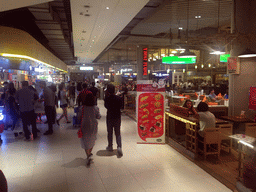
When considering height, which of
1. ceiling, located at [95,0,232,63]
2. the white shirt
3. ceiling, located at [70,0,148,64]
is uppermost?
ceiling, located at [95,0,232,63]

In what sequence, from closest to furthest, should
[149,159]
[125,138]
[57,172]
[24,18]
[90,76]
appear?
[57,172] < [149,159] < [125,138] < [24,18] < [90,76]

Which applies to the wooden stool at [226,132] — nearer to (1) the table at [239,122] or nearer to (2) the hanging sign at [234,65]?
(1) the table at [239,122]

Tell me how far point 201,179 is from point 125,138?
301cm

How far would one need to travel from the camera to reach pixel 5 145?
572cm

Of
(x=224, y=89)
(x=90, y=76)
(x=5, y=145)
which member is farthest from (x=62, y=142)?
(x=90, y=76)

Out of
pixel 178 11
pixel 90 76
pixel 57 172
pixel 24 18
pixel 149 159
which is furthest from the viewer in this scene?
pixel 90 76

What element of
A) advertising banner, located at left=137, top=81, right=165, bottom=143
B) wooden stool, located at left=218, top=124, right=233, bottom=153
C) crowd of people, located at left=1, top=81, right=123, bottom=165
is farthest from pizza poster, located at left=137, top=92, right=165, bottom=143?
wooden stool, located at left=218, top=124, right=233, bottom=153

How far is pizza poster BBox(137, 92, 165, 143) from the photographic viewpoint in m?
5.73

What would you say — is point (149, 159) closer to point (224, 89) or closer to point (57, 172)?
point (57, 172)

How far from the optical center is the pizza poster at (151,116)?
5.73 meters

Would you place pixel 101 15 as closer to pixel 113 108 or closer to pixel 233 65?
pixel 113 108

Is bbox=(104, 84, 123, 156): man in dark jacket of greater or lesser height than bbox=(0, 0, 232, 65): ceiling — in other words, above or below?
below

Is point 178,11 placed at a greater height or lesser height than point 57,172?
greater

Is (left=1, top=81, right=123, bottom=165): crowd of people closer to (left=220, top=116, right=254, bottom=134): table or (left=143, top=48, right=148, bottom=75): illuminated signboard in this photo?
(left=220, top=116, right=254, bottom=134): table
